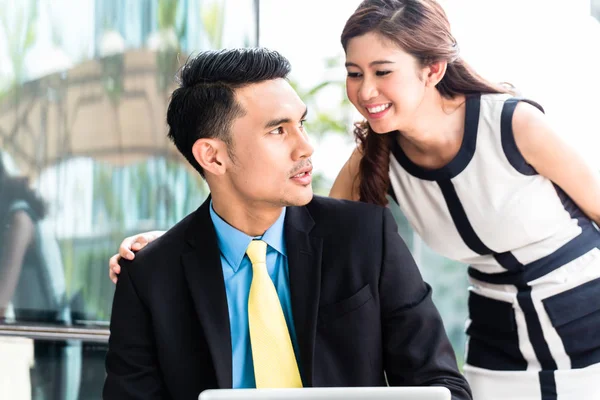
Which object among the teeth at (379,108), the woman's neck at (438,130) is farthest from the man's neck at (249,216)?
the woman's neck at (438,130)

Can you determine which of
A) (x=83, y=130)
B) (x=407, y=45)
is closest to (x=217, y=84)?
(x=407, y=45)

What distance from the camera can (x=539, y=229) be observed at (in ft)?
6.42

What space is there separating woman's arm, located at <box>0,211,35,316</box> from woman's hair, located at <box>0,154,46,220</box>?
4cm

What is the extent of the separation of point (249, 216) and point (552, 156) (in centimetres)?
81

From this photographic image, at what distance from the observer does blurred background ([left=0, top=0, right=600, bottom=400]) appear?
259cm

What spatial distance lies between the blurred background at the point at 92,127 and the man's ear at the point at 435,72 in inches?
27.7

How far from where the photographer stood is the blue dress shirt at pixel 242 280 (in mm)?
1648

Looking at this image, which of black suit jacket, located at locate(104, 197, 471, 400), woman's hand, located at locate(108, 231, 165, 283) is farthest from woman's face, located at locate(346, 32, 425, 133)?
woman's hand, located at locate(108, 231, 165, 283)

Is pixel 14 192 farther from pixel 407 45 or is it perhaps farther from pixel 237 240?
pixel 407 45

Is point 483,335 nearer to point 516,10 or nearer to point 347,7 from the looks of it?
point 516,10

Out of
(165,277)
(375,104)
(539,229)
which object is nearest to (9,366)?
(165,277)

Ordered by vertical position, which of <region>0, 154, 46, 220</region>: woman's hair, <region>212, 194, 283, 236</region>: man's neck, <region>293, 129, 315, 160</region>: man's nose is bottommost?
<region>212, 194, 283, 236</region>: man's neck

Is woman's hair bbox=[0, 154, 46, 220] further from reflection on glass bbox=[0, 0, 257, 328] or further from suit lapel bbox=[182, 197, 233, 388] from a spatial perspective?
suit lapel bbox=[182, 197, 233, 388]

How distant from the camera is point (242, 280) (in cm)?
172
